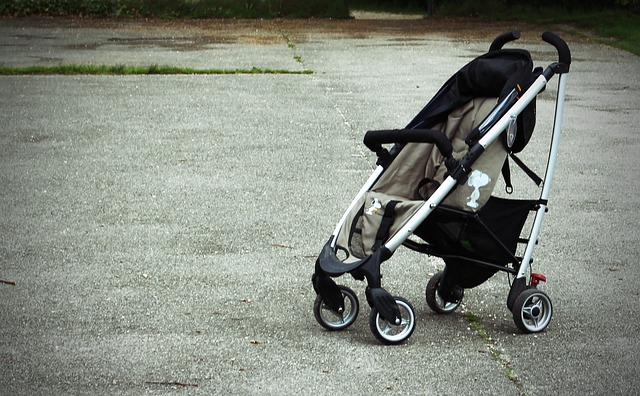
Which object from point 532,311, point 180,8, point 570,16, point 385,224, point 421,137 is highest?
point 421,137

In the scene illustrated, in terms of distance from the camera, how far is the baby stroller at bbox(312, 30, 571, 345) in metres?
5.19

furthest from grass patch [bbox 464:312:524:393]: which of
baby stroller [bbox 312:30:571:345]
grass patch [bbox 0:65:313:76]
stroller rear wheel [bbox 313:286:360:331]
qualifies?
grass patch [bbox 0:65:313:76]

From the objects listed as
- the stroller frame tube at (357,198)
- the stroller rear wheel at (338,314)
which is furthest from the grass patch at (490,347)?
the stroller frame tube at (357,198)

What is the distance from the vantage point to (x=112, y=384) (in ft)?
15.6

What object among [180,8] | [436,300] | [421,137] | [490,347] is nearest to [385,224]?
[421,137]

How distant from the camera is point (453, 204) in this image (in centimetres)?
530

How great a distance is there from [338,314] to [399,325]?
0.38 m

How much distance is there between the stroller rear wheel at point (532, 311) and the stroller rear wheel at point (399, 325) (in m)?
0.55

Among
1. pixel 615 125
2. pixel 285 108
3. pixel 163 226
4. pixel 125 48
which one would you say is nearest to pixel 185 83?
pixel 285 108

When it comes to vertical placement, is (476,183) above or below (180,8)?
above

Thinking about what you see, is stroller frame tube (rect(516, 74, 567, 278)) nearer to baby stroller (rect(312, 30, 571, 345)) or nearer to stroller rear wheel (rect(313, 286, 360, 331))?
baby stroller (rect(312, 30, 571, 345))

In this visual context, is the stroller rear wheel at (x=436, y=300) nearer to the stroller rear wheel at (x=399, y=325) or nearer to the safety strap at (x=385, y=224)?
the stroller rear wheel at (x=399, y=325)

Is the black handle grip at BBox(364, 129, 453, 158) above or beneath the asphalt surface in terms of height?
above

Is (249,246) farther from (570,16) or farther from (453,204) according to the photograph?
(570,16)
